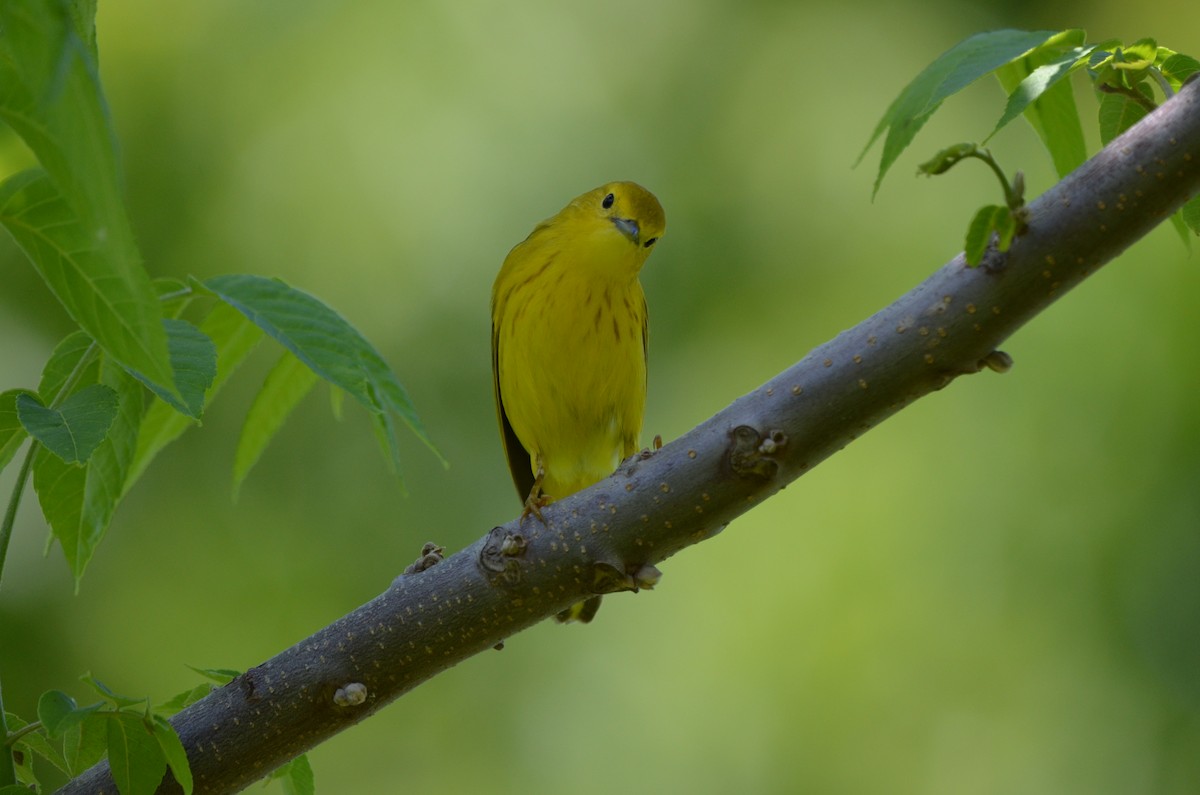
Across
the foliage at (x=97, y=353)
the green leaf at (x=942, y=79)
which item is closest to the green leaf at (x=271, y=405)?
the foliage at (x=97, y=353)

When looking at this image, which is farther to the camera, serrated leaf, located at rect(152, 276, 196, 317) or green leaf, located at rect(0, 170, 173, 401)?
serrated leaf, located at rect(152, 276, 196, 317)

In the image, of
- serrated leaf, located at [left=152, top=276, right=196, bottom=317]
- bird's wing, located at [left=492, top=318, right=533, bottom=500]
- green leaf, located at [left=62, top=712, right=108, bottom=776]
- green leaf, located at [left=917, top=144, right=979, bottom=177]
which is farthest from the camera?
bird's wing, located at [left=492, top=318, right=533, bottom=500]

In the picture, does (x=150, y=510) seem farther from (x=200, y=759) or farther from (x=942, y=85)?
(x=942, y=85)

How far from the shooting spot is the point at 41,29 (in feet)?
3.32

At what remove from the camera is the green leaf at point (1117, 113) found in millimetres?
2059

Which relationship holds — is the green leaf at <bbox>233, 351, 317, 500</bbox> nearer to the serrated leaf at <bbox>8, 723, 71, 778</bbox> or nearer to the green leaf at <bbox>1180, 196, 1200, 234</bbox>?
the serrated leaf at <bbox>8, 723, 71, 778</bbox>

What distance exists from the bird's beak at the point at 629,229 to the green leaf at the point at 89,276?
352 cm

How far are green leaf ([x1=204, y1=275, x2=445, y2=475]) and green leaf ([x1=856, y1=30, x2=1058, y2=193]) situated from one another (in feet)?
2.83

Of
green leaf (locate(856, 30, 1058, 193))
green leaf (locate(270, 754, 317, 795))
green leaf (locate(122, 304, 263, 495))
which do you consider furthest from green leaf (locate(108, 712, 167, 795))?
green leaf (locate(856, 30, 1058, 193))

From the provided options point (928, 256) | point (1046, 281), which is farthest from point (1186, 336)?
point (1046, 281)

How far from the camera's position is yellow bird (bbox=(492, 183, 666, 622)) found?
15.5 feet

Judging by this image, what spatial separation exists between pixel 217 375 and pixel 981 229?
150cm

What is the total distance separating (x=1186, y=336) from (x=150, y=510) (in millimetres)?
5634

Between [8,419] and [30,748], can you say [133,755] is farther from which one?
[8,419]
